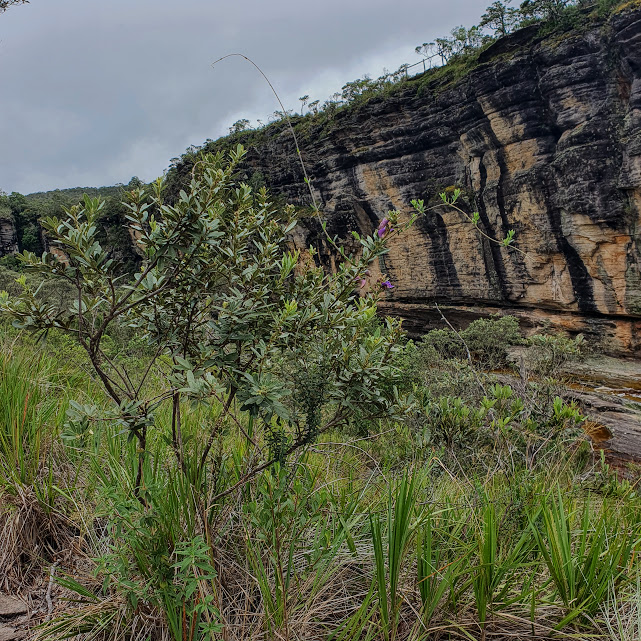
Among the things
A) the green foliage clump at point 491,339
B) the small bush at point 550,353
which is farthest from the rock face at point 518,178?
the small bush at point 550,353

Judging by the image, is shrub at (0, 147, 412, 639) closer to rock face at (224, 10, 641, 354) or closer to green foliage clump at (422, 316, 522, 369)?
rock face at (224, 10, 641, 354)

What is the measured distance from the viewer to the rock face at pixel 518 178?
56.4ft

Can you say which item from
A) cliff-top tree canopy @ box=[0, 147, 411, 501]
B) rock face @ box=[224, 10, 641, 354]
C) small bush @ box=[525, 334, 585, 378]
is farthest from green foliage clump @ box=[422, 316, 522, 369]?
cliff-top tree canopy @ box=[0, 147, 411, 501]

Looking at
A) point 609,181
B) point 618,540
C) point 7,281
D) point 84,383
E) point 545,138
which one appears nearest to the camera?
point 618,540

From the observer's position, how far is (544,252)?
1953 centimetres

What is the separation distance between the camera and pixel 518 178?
19.6 metres

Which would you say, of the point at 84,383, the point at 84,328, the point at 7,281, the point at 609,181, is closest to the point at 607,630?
the point at 84,328

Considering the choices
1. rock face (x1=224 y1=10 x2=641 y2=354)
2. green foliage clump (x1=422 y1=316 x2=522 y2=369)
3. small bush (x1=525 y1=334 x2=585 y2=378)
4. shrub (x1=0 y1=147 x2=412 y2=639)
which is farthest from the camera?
green foliage clump (x1=422 y1=316 x2=522 y2=369)

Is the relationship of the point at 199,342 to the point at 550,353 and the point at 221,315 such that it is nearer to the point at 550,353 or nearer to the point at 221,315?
the point at 221,315

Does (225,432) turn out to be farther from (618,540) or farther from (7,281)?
(7,281)

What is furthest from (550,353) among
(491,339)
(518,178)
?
(518,178)

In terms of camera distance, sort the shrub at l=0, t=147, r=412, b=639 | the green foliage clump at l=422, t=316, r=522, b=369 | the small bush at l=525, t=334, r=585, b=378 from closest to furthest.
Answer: the shrub at l=0, t=147, r=412, b=639 < the small bush at l=525, t=334, r=585, b=378 < the green foliage clump at l=422, t=316, r=522, b=369

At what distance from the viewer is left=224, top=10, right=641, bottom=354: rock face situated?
1720 centimetres

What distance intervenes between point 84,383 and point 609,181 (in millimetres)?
19823
